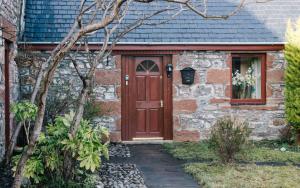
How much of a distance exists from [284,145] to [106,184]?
19.7 feet

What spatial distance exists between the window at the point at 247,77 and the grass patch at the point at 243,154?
5.62ft

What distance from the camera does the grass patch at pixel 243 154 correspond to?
9.69 m

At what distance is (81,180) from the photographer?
6.87 metres

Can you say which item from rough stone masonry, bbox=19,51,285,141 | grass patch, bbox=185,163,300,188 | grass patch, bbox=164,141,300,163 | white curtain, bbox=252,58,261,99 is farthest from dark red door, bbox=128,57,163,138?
grass patch, bbox=185,163,300,188

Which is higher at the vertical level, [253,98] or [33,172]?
[253,98]

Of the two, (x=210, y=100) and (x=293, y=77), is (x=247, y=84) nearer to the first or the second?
(x=210, y=100)

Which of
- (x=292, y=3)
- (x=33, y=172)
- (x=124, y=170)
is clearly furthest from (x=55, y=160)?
(x=292, y=3)

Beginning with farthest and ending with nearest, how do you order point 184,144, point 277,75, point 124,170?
point 277,75 < point 184,144 < point 124,170

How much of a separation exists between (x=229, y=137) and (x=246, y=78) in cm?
464

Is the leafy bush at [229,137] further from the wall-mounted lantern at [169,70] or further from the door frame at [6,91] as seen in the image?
the door frame at [6,91]

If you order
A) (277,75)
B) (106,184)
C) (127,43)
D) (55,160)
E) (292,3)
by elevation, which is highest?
(292,3)

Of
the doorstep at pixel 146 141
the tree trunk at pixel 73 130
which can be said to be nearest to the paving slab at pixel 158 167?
the doorstep at pixel 146 141

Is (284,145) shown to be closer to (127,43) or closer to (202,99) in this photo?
(202,99)

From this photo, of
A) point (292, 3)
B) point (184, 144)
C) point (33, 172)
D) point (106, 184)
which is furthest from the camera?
point (292, 3)
